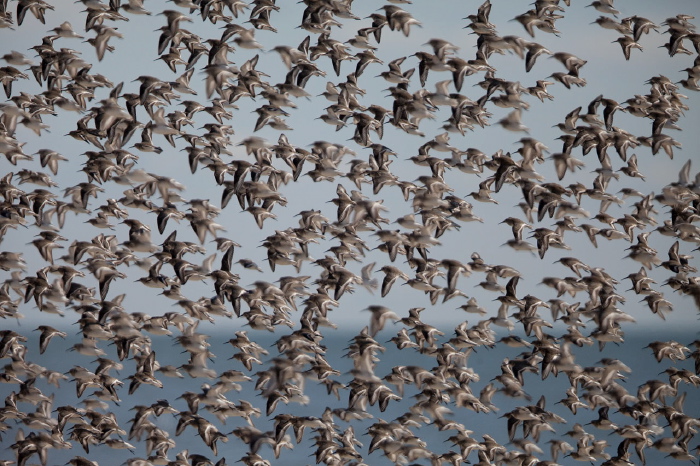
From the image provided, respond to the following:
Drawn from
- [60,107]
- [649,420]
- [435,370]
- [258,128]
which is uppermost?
[60,107]

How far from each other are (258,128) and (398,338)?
4.57 metres

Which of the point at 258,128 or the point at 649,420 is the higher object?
the point at 258,128

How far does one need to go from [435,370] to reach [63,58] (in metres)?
8.70

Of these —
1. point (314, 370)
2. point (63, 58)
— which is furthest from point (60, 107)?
point (314, 370)

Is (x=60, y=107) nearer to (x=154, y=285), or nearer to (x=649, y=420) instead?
(x=154, y=285)

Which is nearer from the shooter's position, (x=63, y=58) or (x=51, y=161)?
(x=63, y=58)

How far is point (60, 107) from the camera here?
55.7 ft

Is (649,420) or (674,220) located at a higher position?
(674,220)

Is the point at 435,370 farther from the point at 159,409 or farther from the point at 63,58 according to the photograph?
the point at 63,58

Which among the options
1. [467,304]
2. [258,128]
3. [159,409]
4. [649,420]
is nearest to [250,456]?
[159,409]

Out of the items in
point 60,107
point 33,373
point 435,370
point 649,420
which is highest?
point 60,107

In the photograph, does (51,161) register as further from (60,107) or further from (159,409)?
(159,409)

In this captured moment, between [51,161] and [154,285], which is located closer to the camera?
[154,285]

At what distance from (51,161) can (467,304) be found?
835cm
